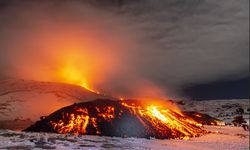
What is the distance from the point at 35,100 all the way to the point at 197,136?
A: 2362 centimetres

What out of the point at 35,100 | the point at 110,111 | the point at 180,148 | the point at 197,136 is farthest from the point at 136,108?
the point at 35,100

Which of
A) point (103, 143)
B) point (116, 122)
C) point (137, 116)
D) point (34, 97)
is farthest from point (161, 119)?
point (34, 97)

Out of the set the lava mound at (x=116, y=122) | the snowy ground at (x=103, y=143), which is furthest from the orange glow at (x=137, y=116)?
the snowy ground at (x=103, y=143)

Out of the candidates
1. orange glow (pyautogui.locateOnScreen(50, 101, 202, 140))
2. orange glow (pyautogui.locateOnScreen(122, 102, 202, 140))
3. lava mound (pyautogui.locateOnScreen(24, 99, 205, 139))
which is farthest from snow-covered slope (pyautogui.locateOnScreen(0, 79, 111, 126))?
orange glow (pyautogui.locateOnScreen(122, 102, 202, 140))

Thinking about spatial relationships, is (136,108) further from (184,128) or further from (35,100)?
(35,100)

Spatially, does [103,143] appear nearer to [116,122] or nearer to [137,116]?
[116,122]

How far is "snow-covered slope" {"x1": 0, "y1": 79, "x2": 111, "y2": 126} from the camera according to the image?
158 feet

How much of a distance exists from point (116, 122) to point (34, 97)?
18239 mm

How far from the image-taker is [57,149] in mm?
24453

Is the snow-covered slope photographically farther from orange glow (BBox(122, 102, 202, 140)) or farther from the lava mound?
orange glow (BBox(122, 102, 202, 140))

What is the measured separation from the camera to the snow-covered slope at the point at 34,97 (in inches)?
1892

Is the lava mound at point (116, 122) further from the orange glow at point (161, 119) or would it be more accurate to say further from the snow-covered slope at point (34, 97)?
the snow-covered slope at point (34, 97)

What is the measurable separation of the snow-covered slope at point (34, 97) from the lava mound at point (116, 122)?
1033cm

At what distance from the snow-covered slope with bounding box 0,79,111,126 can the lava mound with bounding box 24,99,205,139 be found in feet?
33.9
